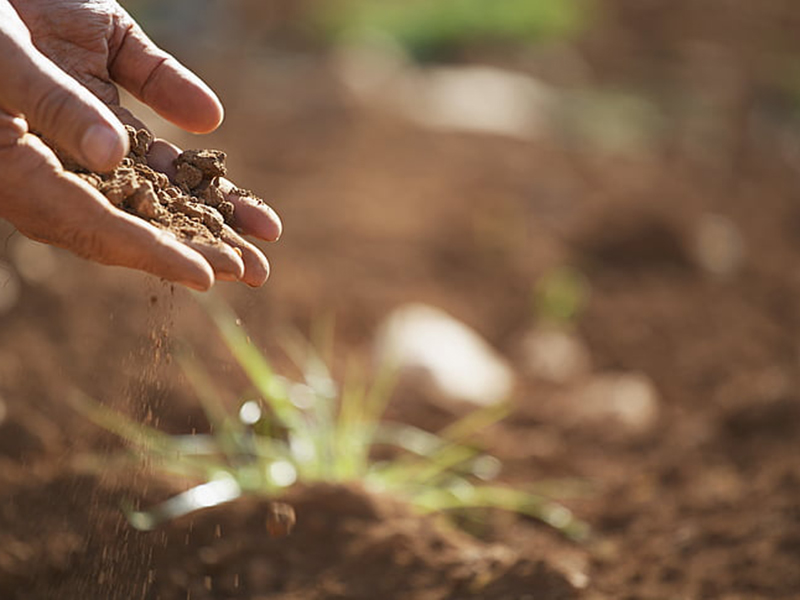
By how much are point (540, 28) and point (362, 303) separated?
636cm

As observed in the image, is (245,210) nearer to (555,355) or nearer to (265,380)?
(265,380)

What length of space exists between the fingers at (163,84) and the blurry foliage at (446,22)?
6.80 meters

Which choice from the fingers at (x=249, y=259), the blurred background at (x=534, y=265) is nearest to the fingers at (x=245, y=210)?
the fingers at (x=249, y=259)

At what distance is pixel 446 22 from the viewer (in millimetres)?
8969

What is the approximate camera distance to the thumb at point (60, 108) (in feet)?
4.54

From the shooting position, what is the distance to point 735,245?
4.74 m

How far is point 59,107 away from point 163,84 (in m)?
0.47

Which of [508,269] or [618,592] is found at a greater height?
[508,269]

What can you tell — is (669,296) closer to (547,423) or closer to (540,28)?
(547,423)

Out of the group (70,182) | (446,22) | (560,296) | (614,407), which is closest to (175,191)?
(70,182)

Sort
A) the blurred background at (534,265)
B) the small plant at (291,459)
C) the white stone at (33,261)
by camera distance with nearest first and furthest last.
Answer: the small plant at (291,459) < the blurred background at (534,265) < the white stone at (33,261)

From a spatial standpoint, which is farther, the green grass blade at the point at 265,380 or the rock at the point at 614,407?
the rock at the point at 614,407

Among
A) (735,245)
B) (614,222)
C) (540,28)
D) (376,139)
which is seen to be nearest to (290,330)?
(614,222)

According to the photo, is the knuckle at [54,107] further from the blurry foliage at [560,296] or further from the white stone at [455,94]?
the white stone at [455,94]
